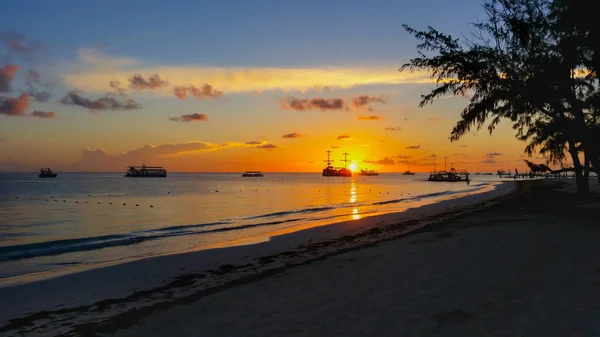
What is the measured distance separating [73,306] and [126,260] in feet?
21.9

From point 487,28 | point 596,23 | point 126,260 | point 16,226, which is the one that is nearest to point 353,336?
point 126,260

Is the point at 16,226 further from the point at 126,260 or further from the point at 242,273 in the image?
the point at 242,273

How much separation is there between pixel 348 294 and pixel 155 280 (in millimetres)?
5794

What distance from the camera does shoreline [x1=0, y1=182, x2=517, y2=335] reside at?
9.54m

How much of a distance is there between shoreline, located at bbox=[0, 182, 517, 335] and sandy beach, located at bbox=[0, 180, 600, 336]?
4 cm

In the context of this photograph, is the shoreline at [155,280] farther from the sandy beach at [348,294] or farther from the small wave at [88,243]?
the small wave at [88,243]

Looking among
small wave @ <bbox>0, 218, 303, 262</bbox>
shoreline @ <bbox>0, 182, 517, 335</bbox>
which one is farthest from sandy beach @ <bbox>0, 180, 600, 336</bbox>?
small wave @ <bbox>0, 218, 303, 262</bbox>

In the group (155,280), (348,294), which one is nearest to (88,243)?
(155,280)

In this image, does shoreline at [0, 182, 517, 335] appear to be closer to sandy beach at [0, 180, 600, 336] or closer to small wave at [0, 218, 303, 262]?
sandy beach at [0, 180, 600, 336]

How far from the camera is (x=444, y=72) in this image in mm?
18297

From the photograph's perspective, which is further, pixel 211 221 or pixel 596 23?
pixel 211 221

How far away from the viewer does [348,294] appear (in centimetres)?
912

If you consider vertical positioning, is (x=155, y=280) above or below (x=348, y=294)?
below

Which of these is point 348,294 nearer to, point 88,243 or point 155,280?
point 155,280
